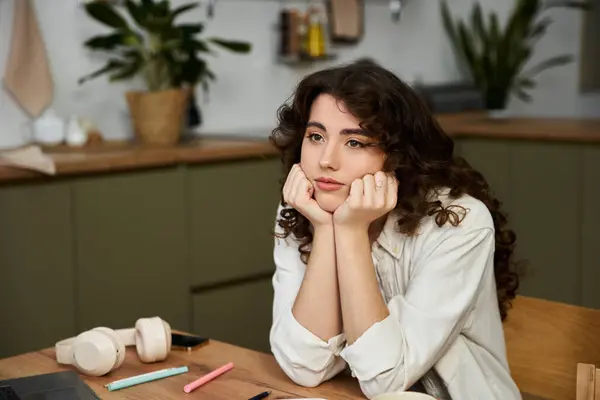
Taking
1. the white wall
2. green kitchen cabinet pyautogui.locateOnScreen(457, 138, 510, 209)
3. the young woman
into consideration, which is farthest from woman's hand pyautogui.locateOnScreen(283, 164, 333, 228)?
green kitchen cabinet pyautogui.locateOnScreen(457, 138, 510, 209)

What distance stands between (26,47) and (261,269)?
1.10 meters

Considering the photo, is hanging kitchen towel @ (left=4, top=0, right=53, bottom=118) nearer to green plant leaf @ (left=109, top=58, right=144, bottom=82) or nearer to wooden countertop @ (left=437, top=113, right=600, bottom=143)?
green plant leaf @ (left=109, top=58, right=144, bottom=82)

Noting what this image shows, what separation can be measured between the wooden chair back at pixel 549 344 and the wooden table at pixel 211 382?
1.10 ft

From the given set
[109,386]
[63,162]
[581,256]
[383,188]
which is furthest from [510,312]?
[581,256]

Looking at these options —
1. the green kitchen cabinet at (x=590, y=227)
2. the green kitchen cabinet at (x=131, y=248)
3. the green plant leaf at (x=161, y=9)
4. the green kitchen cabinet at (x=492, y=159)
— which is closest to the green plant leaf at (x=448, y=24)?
the green kitchen cabinet at (x=492, y=159)

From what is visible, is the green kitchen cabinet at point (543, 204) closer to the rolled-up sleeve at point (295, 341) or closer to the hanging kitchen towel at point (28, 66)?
the hanging kitchen towel at point (28, 66)

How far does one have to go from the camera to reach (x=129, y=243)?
296cm

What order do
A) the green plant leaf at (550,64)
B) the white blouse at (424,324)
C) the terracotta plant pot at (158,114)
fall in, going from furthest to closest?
the green plant leaf at (550,64), the terracotta plant pot at (158,114), the white blouse at (424,324)

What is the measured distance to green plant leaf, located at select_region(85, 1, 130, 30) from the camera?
3248mm

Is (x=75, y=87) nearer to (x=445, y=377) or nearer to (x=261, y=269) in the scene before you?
(x=261, y=269)

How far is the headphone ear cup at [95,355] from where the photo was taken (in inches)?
58.4

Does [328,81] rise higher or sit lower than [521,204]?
higher

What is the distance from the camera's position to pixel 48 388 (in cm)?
138

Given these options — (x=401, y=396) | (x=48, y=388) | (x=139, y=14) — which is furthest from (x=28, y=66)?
(x=401, y=396)
